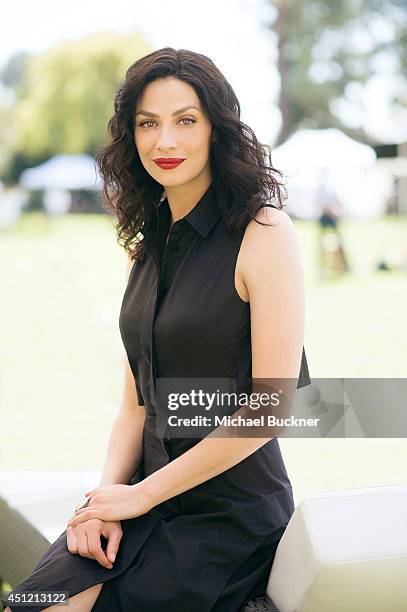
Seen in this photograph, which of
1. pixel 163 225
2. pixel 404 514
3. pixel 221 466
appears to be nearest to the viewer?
pixel 404 514

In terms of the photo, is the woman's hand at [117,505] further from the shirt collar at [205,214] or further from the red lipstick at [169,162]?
the red lipstick at [169,162]

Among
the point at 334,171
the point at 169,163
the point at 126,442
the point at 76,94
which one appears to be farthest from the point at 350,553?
the point at 76,94

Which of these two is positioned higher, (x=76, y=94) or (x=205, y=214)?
(x=76, y=94)

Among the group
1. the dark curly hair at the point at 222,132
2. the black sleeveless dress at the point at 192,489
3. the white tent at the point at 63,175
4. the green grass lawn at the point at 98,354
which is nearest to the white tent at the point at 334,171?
the green grass lawn at the point at 98,354

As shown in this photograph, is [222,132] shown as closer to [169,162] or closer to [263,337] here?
[169,162]

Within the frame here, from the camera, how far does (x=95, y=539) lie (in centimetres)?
177

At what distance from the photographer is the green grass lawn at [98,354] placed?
4.75 m

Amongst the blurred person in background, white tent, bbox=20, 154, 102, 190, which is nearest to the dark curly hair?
the blurred person in background

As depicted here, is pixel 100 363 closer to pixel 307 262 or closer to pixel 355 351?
pixel 355 351

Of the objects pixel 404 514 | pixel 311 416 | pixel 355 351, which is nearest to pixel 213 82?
pixel 404 514

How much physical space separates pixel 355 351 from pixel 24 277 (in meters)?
7.69

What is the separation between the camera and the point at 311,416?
378cm

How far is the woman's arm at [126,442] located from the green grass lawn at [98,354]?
6.85ft

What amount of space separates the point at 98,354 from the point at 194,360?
19.7 ft
